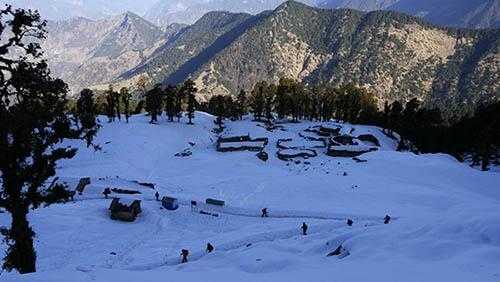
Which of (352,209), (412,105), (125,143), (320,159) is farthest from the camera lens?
(412,105)

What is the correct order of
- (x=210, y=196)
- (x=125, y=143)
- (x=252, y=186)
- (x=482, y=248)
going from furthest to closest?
(x=125, y=143), (x=252, y=186), (x=210, y=196), (x=482, y=248)

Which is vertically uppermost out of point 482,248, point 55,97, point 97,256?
point 55,97

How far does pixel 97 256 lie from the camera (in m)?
49.2

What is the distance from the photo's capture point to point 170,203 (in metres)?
67.2

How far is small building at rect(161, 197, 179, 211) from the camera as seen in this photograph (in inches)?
2640

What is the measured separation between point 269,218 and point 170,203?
1342 cm

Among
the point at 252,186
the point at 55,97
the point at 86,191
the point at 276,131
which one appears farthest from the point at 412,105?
the point at 55,97

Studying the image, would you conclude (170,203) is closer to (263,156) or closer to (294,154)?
(263,156)

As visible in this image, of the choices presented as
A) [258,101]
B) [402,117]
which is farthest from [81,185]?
[402,117]

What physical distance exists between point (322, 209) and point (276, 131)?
6677 cm

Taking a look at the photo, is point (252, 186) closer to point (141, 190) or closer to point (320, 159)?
point (141, 190)

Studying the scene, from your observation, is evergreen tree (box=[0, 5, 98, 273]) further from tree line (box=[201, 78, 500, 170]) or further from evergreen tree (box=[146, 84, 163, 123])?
evergreen tree (box=[146, 84, 163, 123])

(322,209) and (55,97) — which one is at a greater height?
(55,97)

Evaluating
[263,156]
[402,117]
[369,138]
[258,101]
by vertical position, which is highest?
[258,101]
